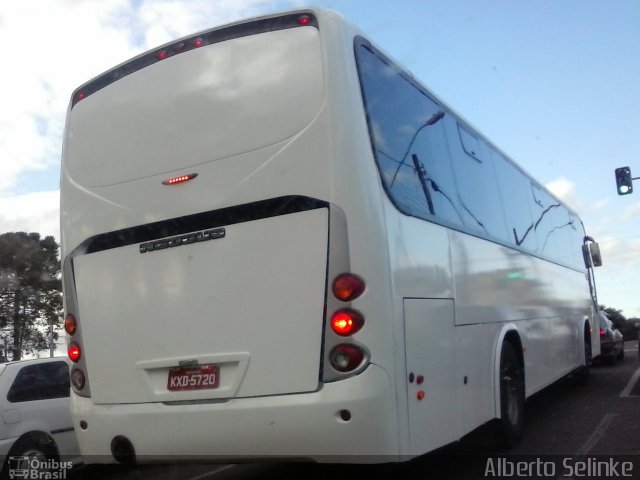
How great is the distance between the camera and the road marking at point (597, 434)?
6.98m

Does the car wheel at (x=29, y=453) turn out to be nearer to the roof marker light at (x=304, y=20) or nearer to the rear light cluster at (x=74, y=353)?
the rear light cluster at (x=74, y=353)

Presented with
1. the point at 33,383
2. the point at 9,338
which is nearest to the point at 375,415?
the point at 33,383

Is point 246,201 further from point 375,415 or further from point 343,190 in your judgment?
point 375,415

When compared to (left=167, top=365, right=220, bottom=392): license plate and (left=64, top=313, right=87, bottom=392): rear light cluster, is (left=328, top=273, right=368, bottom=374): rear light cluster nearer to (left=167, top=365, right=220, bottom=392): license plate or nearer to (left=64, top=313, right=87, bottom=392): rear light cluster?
(left=167, top=365, right=220, bottom=392): license plate

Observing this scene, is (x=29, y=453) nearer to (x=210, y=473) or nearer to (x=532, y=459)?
(x=210, y=473)

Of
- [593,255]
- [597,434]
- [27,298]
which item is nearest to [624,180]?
[593,255]

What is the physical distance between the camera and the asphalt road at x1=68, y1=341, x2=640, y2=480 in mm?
6234

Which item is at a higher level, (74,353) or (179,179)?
(179,179)

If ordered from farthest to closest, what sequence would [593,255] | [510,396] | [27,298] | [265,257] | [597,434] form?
[27,298] → [593,255] → [597,434] → [510,396] → [265,257]

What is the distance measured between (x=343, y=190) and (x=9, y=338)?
2608 centimetres

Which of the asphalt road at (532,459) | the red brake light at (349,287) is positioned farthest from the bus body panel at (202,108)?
the asphalt road at (532,459)

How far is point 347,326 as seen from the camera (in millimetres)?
4516

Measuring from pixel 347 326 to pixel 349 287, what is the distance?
9.8 inches

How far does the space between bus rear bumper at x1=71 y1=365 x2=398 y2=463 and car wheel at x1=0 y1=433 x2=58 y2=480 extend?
267 centimetres
